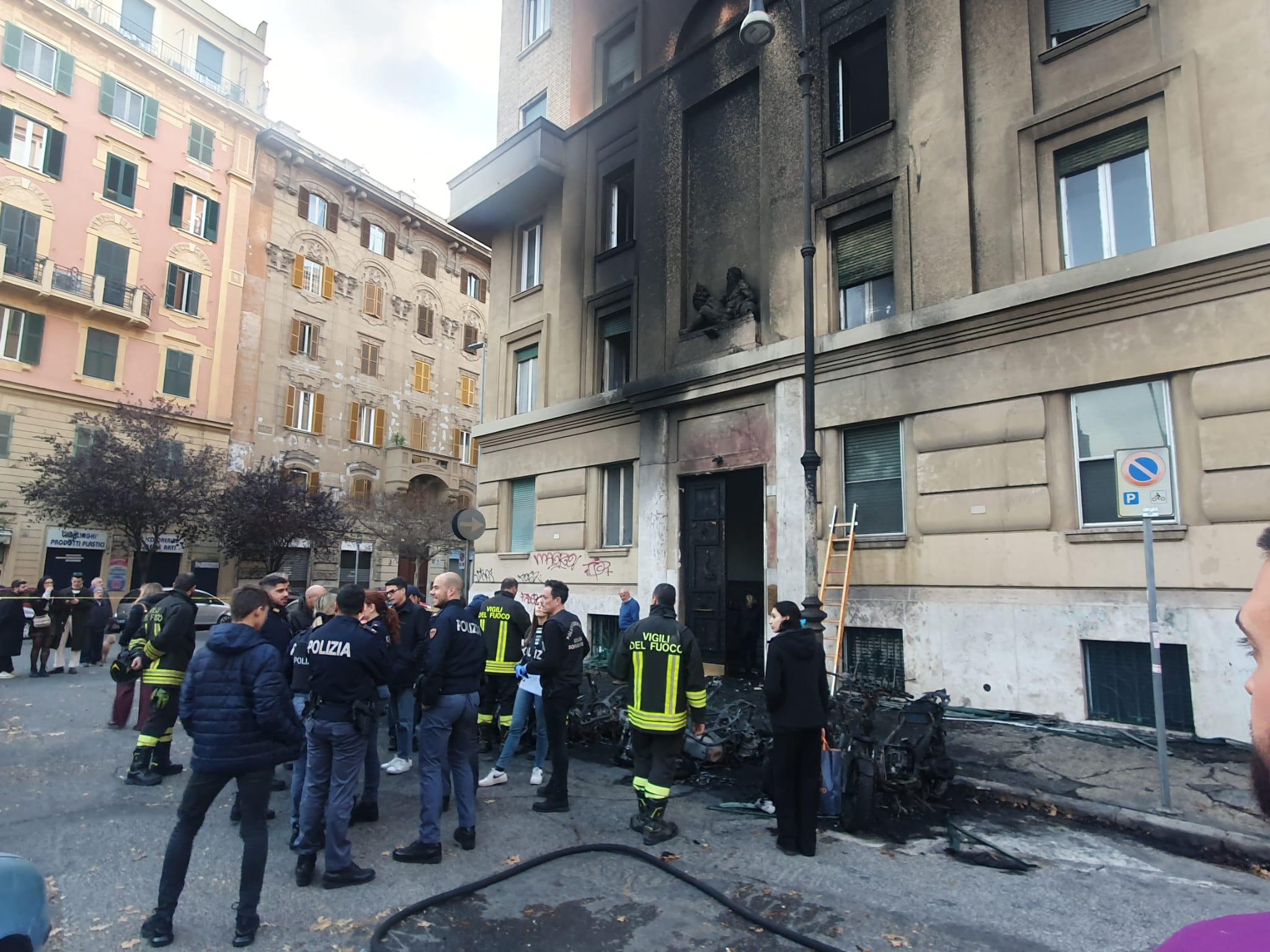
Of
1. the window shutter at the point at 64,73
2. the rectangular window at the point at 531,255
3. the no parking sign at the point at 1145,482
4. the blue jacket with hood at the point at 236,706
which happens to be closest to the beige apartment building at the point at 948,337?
the no parking sign at the point at 1145,482

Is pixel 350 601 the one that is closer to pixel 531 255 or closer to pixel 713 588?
pixel 713 588

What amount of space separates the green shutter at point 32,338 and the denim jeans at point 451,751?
2950 cm

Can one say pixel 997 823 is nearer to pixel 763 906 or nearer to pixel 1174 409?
pixel 763 906

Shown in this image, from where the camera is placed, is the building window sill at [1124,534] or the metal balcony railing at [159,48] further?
the metal balcony railing at [159,48]

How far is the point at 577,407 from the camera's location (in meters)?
16.7

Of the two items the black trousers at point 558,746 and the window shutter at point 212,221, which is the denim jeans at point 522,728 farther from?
the window shutter at point 212,221

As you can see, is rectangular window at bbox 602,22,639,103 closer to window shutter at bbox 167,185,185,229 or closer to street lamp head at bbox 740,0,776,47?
street lamp head at bbox 740,0,776,47

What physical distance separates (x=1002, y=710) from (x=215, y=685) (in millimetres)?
9157

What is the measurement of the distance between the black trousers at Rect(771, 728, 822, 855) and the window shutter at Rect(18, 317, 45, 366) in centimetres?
3134

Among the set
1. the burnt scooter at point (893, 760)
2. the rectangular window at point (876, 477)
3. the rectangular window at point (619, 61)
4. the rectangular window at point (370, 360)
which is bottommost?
the burnt scooter at point (893, 760)

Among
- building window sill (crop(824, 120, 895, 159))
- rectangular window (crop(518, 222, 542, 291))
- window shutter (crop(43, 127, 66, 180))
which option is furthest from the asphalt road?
window shutter (crop(43, 127, 66, 180))

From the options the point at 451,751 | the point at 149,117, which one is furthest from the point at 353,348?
the point at 451,751

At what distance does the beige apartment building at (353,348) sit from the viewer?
33.5 meters

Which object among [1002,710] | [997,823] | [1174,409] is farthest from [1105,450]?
[997,823]
